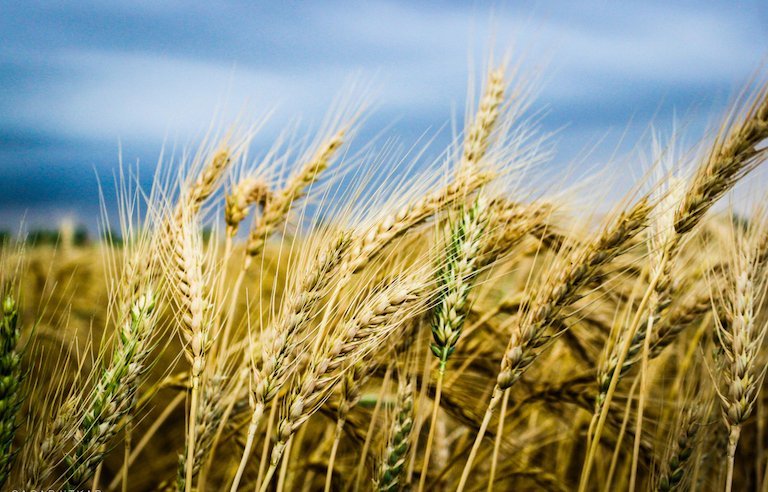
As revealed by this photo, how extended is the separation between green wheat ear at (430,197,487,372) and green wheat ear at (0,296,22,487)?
37.6 inches

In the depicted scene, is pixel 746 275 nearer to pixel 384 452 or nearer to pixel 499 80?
pixel 499 80

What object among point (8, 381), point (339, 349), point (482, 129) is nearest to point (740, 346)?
point (482, 129)

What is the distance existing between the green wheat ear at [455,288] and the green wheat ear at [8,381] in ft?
3.13

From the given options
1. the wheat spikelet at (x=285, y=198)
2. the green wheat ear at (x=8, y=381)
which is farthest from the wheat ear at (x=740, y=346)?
the green wheat ear at (x=8, y=381)

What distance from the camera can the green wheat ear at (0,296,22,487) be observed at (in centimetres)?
125

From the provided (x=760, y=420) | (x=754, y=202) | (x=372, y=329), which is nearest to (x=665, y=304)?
(x=754, y=202)

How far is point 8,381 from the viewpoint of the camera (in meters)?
1.30

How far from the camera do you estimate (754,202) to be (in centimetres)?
182

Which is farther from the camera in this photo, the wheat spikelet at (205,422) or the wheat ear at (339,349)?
the wheat spikelet at (205,422)

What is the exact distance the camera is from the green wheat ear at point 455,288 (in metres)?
1.41

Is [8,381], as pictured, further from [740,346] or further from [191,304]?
[740,346]

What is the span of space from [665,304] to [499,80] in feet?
2.79

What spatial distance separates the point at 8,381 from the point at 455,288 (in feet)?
3.40

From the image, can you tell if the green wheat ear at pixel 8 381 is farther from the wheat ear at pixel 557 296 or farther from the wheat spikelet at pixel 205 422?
the wheat ear at pixel 557 296
